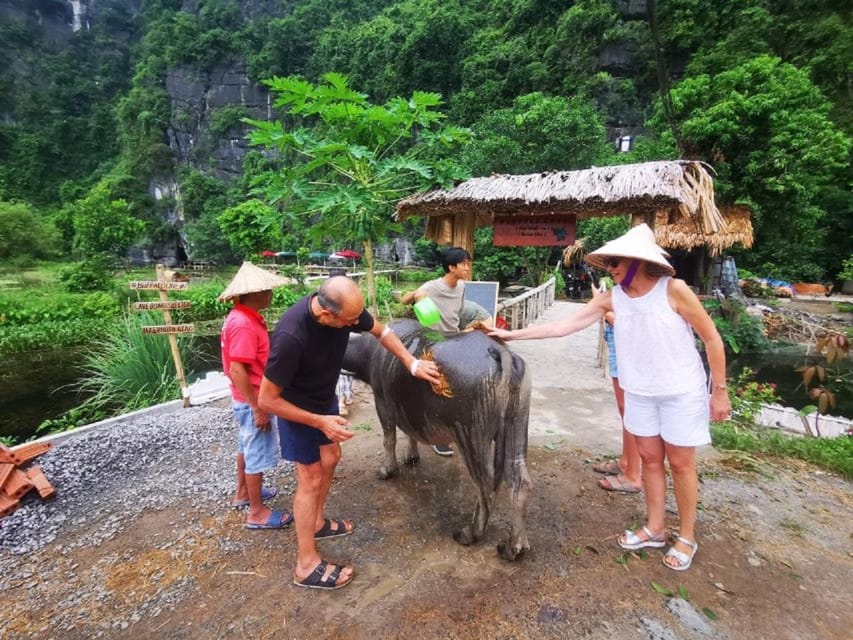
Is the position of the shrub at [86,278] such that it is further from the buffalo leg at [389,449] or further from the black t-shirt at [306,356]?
the black t-shirt at [306,356]

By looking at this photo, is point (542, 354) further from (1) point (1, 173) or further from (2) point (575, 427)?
(1) point (1, 173)

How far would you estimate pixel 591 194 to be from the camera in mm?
4852

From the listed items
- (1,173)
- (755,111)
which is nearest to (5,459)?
(755,111)

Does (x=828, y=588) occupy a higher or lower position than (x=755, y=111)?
lower

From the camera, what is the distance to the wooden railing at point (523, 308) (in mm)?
7933

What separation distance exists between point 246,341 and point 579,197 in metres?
4.21

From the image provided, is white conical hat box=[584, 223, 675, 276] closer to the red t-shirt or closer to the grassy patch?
the red t-shirt

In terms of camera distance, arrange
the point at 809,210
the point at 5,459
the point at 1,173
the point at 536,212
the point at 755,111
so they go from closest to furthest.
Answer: the point at 5,459
the point at 536,212
the point at 755,111
the point at 809,210
the point at 1,173

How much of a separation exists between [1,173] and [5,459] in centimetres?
4648

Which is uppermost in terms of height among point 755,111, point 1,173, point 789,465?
point 1,173

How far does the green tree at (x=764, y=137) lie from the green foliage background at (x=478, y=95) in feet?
0.16

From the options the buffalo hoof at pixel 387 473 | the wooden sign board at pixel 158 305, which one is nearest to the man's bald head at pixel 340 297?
the buffalo hoof at pixel 387 473

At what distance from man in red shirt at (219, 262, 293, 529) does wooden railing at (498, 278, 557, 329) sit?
5464mm

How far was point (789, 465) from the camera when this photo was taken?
135 inches
